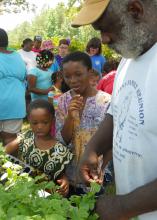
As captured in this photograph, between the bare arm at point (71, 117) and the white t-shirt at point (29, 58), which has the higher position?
the bare arm at point (71, 117)

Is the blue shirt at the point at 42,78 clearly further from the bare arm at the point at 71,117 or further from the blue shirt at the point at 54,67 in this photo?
the bare arm at the point at 71,117

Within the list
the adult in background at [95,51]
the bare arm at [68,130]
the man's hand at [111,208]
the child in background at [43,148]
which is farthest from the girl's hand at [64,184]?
the adult in background at [95,51]

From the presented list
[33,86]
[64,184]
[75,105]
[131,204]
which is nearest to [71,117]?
[75,105]

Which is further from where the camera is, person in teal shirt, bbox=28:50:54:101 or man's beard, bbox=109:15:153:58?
person in teal shirt, bbox=28:50:54:101

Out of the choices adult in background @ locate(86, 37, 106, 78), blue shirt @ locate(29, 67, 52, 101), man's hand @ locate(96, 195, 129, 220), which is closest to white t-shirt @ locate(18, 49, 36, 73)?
adult in background @ locate(86, 37, 106, 78)

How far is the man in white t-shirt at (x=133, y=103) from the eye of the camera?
1.61 metres

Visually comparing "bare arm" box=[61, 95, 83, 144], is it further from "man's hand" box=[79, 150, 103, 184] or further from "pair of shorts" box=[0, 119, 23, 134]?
"pair of shorts" box=[0, 119, 23, 134]

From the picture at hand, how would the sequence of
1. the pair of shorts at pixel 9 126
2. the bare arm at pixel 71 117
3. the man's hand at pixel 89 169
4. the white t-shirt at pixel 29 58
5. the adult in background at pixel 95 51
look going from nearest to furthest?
1. the man's hand at pixel 89 169
2. the bare arm at pixel 71 117
3. the pair of shorts at pixel 9 126
4. the adult in background at pixel 95 51
5. the white t-shirt at pixel 29 58

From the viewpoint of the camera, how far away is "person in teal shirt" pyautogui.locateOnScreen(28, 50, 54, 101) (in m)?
6.20

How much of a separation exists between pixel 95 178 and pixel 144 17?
78cm

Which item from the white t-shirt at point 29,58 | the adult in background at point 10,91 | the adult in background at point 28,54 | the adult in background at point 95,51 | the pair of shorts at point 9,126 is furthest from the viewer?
the adult in background at point 28,54

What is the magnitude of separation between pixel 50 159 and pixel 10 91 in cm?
215

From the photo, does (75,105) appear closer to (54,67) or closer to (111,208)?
(111,208)

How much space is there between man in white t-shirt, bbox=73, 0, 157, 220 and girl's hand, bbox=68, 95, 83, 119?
103 cm
